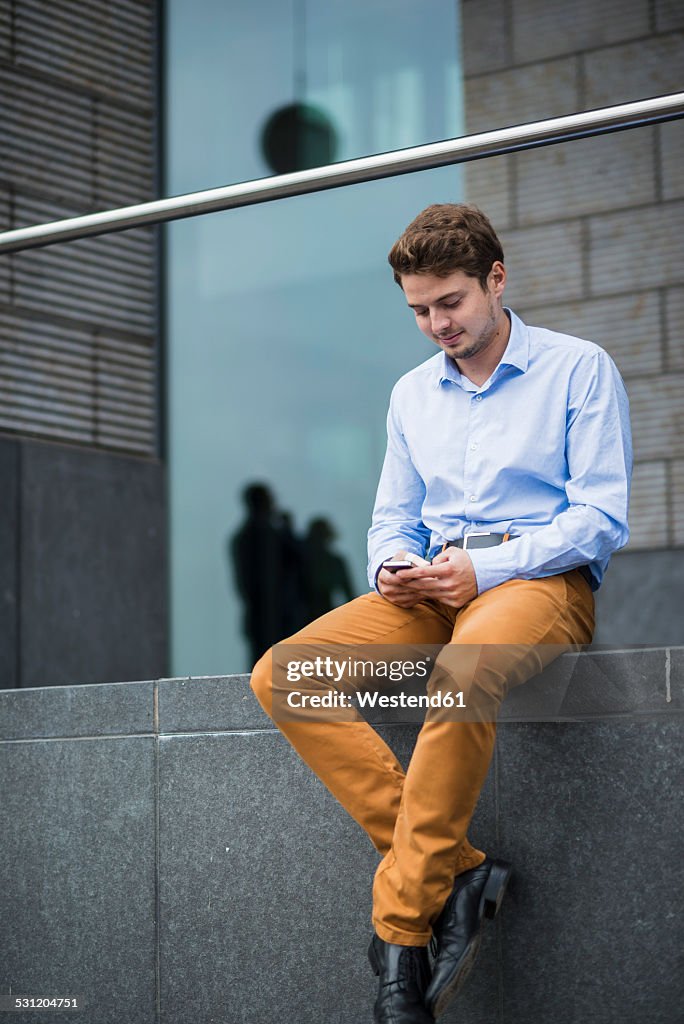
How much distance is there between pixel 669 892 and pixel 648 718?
38cm

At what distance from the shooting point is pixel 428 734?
9.15 feet

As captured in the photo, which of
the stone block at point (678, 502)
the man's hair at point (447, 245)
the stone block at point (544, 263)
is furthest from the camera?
the stone block at point (544, 263)

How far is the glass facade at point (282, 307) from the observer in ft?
26.5

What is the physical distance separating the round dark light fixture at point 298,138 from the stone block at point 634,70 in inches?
68.9

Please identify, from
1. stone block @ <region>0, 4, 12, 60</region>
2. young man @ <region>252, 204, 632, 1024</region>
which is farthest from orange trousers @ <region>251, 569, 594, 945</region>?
stone block @ <region>0, 4, 12, 60</region>

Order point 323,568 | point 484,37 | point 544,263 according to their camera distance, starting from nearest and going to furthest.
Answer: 1. point 544,263
2. point 484,37
3. point 323,568

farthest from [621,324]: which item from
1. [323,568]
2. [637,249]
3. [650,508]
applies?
[323,568]

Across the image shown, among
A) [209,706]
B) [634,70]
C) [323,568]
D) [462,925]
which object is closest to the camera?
[462,925]

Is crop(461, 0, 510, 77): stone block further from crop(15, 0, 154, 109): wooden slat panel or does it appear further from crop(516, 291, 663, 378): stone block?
crop(15, 0, 154, 109): wooden slat panel

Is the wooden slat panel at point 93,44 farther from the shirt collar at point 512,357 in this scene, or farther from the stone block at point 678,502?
the shirt collar at point 512,357

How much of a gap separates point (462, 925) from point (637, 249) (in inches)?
198

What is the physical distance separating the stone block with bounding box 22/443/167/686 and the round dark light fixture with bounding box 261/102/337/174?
7.60ft

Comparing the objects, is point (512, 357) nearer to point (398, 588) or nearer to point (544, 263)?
point (398, 588)

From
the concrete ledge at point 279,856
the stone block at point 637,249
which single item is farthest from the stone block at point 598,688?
the stone block at point 637,249
